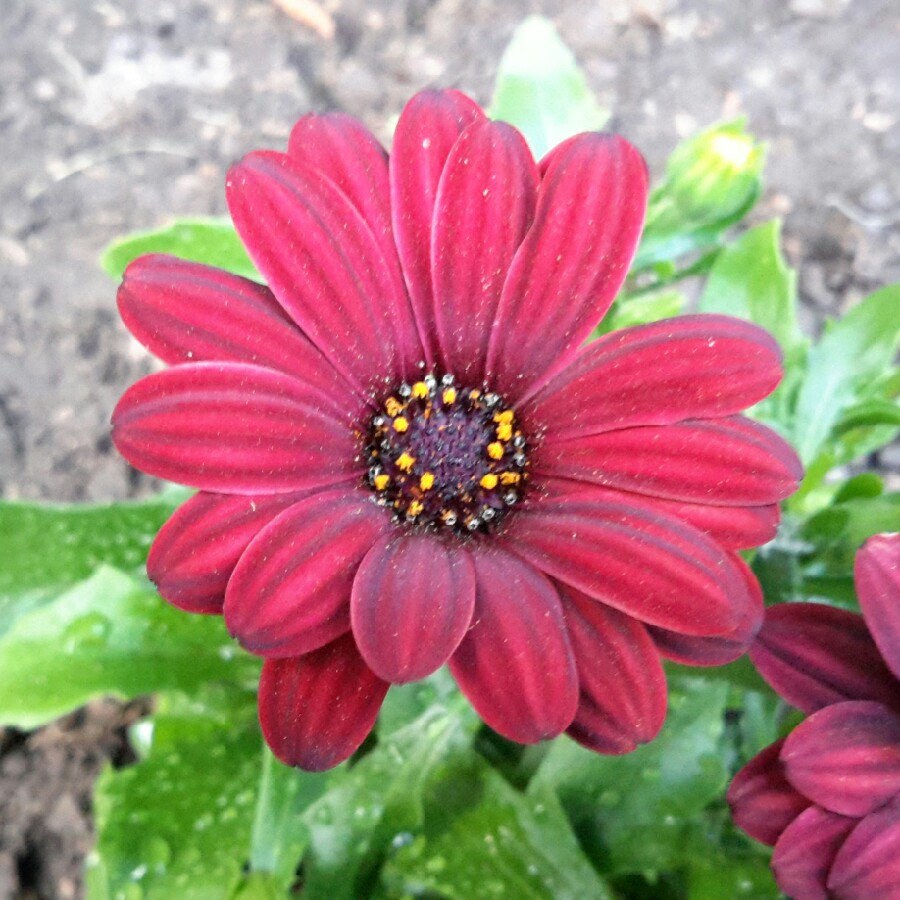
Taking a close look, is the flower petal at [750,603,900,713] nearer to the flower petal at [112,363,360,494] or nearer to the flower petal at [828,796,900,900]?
the flower petal at [828,796,900,900]

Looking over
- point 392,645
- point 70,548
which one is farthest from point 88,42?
point 392,645

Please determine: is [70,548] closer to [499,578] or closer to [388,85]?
[499,578]

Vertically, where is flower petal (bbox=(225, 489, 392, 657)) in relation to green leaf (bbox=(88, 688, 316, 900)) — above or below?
above

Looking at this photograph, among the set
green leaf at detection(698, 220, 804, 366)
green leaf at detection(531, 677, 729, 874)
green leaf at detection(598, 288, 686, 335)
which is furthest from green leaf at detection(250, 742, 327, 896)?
green leaf at detection(698, 220, 804, 366)

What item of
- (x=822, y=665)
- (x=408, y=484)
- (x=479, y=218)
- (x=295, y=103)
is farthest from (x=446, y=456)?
(x=295, y=103)

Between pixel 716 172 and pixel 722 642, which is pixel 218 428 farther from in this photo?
pixel 716 172

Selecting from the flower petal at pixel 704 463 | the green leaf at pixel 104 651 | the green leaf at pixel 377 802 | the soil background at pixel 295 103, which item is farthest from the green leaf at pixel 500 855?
the soil background at pixel 295 103
